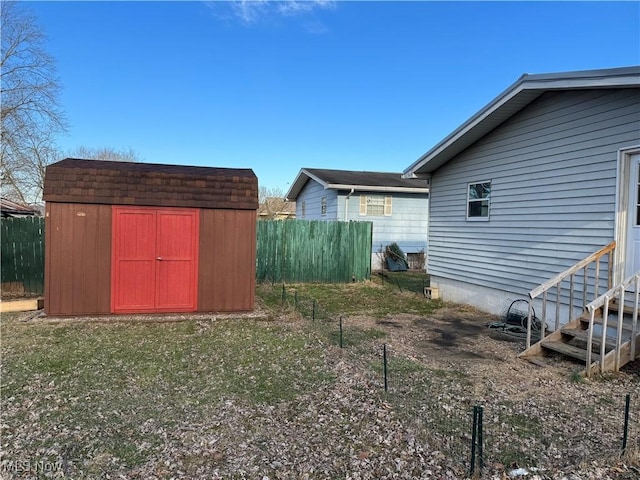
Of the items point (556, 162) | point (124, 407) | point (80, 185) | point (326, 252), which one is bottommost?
point (124, 407)

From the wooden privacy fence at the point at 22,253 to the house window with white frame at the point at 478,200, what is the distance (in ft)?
33.7

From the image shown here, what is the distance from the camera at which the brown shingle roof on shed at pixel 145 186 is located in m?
7.72

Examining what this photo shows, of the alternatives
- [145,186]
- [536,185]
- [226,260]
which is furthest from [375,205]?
[145,186]

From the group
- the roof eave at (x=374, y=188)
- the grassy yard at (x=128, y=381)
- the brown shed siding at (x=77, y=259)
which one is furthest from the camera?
the roof eave at (x=374, y=188)

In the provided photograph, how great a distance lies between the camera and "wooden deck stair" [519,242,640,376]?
16.3 feet

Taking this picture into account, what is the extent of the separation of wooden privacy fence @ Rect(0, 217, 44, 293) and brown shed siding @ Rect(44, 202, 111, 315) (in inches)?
142

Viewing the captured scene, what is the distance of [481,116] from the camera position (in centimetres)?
841

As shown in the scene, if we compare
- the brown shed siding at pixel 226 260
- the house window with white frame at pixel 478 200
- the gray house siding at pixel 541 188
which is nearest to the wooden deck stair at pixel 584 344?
the gray house siding at pixel 541 188

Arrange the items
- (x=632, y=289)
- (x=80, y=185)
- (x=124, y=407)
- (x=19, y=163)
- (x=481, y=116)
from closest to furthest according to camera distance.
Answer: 1. (x=124, y=407)
2. (x=632, y=289)
3. (x=80, y=185)
4. (x=481, y=116)
5. (x=19, y=163)

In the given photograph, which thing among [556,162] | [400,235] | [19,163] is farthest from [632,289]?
[19,163]

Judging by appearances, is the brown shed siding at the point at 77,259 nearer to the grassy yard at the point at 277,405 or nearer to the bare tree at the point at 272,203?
the grassy yard at the point at 277,405

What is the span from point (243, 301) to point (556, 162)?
20.6 feet

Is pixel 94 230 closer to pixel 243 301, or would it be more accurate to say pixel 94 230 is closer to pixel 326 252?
pixel 243 301

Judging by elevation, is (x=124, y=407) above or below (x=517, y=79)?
below
